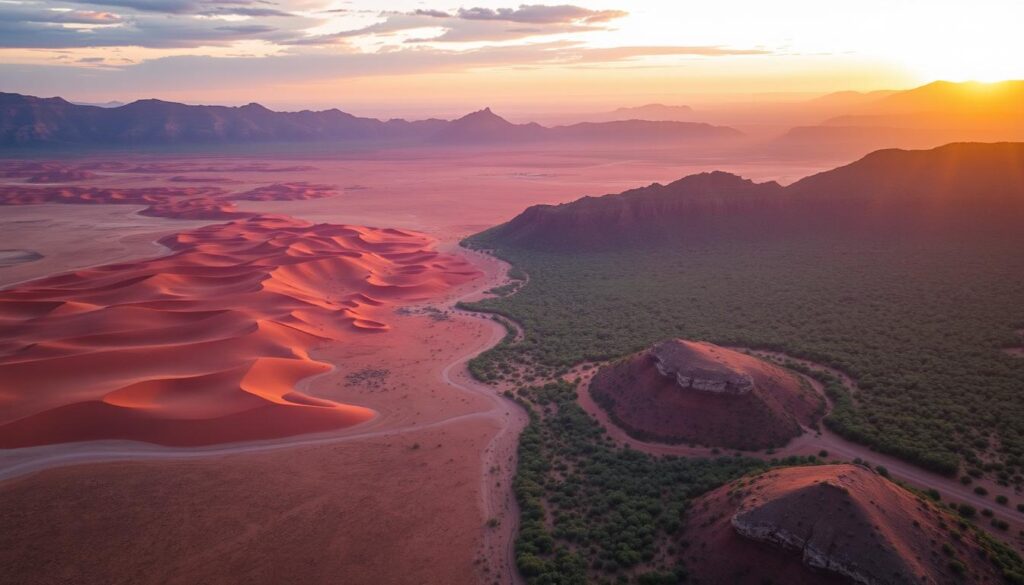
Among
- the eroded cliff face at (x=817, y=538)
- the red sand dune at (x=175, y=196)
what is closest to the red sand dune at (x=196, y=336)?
the eroded cliff face at (x=817, y=538)

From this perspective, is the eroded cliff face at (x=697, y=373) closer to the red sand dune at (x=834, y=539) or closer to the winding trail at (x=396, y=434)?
the red sand dune at (x=834, y=539)

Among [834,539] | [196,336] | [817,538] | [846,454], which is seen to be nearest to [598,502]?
[817,538]

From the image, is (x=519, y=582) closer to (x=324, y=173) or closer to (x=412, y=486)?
(x=412, y=486)

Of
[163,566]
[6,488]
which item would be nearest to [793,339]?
[163,566]

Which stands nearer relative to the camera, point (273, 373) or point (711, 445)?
point (711, 445)

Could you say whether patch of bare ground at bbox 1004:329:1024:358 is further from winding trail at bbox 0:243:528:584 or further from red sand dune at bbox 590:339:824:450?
winding trail at bbox 0:243:528:584

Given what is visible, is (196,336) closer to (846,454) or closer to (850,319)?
(846,454)
